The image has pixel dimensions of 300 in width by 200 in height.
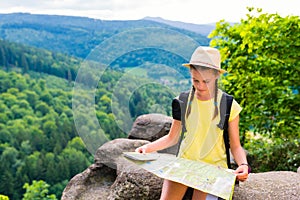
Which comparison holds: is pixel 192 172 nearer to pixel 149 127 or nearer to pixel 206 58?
pixel 206 58

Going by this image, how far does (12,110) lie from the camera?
2727cm

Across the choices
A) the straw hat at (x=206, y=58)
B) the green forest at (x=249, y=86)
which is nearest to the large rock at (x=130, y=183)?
the green forest at (x=249, y=86)

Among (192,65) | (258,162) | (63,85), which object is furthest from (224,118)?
(63,85)

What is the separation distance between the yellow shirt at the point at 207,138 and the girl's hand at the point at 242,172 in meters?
0.15

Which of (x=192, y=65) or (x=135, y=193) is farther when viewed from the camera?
(x=135, y=193)

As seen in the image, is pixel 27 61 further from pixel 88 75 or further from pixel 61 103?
pixel 88 75

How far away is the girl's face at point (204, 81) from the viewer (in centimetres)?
224

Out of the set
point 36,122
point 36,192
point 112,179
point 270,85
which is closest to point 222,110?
point 112,179

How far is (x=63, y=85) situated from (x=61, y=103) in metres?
1.06

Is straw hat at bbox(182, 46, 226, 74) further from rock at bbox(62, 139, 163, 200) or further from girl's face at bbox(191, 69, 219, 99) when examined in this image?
rock at bbox(62, 139, 163, 200)

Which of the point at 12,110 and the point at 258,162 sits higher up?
the point at 258,162

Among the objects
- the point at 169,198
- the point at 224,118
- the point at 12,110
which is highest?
the point at 224,118

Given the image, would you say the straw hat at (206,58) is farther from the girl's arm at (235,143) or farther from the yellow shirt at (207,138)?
the girl's arm at (235,143)

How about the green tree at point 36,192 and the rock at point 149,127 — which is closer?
the rock at point 149,127
